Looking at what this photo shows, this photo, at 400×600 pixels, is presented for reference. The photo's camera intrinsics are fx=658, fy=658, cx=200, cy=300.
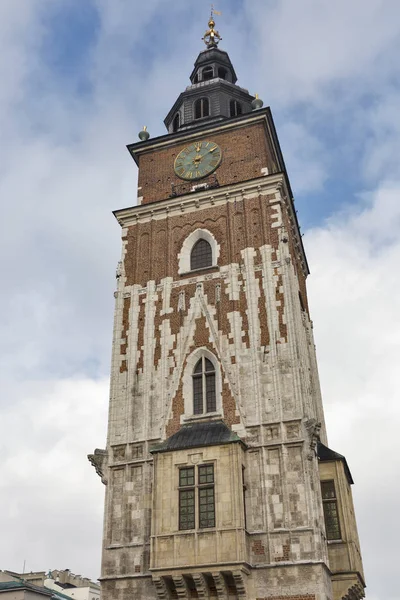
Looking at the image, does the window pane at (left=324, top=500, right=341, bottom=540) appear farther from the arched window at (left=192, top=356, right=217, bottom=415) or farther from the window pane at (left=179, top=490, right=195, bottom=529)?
the arched window at (left=192, top=356, right=217, bottom=415)

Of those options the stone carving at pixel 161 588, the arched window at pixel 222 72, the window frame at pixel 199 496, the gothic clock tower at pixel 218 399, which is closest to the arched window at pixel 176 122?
the gothic clock tower at pixel 218 399

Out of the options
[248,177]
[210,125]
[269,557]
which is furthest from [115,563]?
[210,125]

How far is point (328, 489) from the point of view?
25.7m

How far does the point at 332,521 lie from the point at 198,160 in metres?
18.8

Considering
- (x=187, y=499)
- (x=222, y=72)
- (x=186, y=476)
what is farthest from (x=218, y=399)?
(x=222, y=72)

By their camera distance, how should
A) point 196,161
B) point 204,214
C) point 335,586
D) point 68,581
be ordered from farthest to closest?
point 68,581 < point 196,161 < point 204,214 < point 335,586

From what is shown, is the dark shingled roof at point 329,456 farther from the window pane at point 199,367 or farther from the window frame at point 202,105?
the window frame at point 202,105

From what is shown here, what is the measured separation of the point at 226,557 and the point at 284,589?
2.28 m

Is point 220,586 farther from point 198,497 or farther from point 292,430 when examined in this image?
point 292,430

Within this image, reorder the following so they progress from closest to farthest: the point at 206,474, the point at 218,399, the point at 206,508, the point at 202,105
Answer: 1. the point at 206,508
2. the point at 206,474
3. the point at 218,399
4. the point at 202,105

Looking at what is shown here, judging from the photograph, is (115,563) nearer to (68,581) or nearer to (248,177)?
(248,177)

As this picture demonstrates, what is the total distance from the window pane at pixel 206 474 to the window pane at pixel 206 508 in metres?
0.33

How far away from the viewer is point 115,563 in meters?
24.5

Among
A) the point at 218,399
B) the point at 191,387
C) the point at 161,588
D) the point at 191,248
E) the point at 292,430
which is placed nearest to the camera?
the point at 161,588
